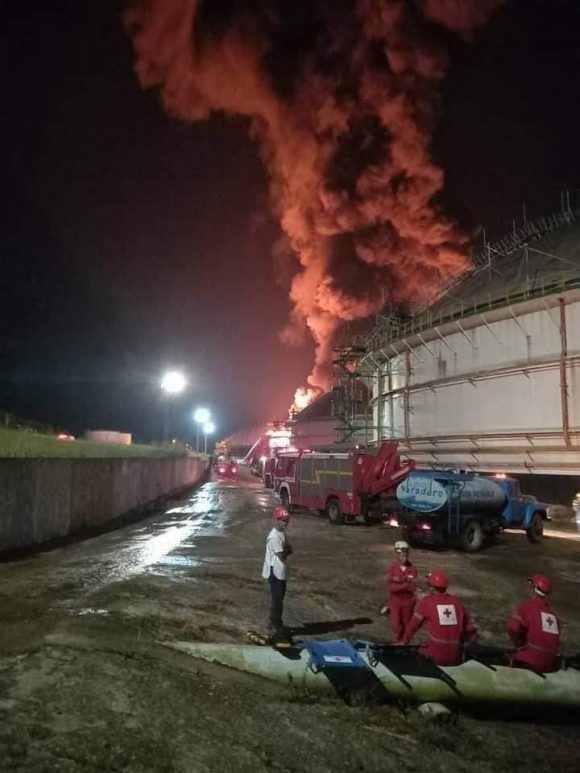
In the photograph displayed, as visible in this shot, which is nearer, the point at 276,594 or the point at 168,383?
the point at 276,594

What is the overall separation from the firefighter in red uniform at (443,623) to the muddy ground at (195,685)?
0.65m

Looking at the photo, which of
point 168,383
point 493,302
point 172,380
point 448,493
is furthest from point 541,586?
point 172,380

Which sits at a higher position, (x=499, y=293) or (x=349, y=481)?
(x=499, y=293)

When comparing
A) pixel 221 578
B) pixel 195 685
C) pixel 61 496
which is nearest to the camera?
pixel 195 685

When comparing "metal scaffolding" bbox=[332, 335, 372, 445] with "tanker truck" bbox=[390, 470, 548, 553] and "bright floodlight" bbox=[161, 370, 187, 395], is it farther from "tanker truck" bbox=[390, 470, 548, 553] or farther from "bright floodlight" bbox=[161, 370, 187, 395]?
"tanker truck" bbox=[390, 470, 548, 553]

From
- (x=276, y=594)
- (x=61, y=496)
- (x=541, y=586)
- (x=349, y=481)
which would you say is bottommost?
(x=276, y=594)

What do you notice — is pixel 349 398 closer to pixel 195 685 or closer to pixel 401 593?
pixel 401 593

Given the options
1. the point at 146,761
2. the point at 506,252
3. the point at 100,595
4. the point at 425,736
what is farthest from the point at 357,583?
the point at 506,252

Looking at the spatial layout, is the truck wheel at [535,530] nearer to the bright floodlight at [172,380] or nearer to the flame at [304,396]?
the bright floodlight at [172,380]

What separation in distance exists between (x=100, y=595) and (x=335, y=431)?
43977 mm

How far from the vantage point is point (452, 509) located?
17.8m

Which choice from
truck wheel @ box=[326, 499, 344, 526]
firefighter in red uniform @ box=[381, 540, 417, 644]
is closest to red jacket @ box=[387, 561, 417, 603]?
firefighter in red uniform @ box=[381, 540, 417, 644]

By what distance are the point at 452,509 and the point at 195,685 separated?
Answer: 12172 millimetres

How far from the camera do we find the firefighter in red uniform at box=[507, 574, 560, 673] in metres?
7.32
